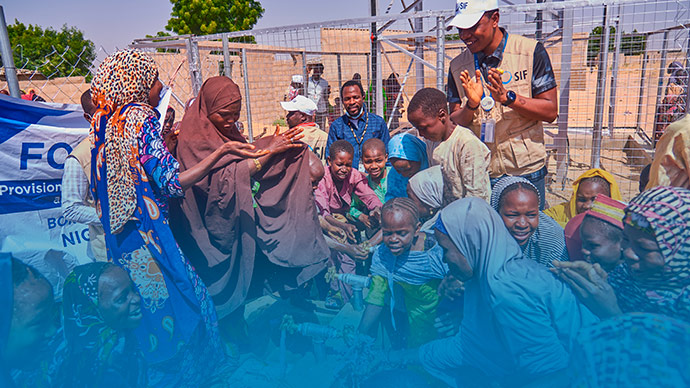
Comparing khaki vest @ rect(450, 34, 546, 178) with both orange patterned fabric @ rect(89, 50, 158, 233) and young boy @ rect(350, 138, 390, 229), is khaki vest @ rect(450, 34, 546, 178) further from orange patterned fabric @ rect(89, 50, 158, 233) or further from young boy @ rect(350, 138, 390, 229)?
orange patterned fabric @ rect(89, 50, 158, 233)

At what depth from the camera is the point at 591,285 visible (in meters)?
2.27

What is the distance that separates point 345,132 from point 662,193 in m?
2.83

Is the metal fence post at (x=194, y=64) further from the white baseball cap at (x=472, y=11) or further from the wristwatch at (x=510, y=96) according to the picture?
the wristwatch at (x=510, y=96)

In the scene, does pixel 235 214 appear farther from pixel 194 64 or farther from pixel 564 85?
pixel 194 64

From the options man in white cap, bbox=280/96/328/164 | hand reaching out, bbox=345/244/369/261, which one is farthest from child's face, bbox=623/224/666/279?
man in white cap, bbox=280/96/328/164

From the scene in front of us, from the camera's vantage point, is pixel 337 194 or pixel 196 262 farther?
pixel 337 194

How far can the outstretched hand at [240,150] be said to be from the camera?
262 cm

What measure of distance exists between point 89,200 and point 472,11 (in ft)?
8.86

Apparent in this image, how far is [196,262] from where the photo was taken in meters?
2.87

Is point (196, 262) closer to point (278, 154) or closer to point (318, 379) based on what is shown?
point (278, 154)

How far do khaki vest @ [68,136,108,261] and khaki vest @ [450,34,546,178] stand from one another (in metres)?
2.51

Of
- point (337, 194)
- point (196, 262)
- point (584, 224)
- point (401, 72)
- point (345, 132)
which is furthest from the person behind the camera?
point (401, 72)

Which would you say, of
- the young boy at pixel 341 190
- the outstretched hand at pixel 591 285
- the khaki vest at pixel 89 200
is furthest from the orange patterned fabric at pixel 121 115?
the outstretched hand at pixel 591 285

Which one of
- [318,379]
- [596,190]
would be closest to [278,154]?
[318,379]
